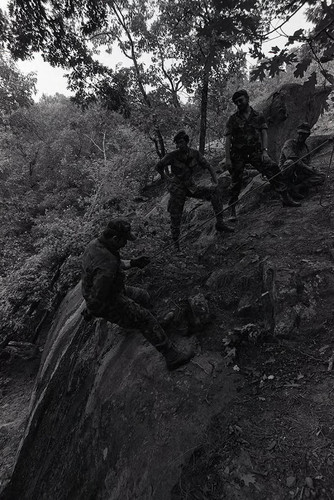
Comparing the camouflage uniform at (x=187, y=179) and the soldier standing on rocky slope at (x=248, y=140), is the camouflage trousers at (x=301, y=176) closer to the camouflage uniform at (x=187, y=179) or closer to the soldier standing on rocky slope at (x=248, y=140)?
the soldier standing on rocky slope at (x=248, y=140)

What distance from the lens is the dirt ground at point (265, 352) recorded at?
A: 2273 millimetres

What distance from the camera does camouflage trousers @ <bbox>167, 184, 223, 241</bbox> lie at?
5.38 m

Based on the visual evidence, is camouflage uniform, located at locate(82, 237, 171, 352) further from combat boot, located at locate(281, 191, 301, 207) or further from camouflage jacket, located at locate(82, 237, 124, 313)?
combat boot, located at locate(281, 191, 301, 207)

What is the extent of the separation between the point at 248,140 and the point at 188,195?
1.47 meters

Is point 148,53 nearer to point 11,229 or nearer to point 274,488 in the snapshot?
point 11,229

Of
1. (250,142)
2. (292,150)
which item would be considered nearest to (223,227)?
(250,142)

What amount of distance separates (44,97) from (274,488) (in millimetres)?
40124

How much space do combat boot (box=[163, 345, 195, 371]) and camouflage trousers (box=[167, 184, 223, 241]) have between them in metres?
2.69

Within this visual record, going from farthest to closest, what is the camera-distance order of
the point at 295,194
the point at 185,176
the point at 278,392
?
the point at 295,194 < the point at 185,176 < the point at 278,392

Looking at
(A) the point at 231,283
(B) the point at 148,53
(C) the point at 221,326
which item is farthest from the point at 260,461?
(B) the point at 148,53

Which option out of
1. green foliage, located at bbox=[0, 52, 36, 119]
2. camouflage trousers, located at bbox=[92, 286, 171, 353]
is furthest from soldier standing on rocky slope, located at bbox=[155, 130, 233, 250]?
green foliage, located at bbox=[0, 52, 36, 119]

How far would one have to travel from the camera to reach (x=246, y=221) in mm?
6059

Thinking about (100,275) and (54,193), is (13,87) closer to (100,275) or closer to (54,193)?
(54,193)

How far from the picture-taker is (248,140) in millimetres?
5352
